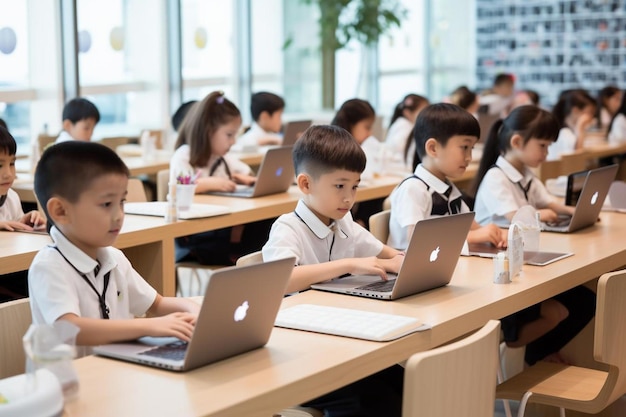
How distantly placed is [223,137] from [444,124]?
4.24 feet

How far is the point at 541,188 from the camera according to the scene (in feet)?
12.6

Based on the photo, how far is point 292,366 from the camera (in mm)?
1784

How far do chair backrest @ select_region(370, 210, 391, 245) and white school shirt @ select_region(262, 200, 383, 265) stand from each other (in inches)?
13.7

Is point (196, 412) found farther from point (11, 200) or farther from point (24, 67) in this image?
point (24, 67)

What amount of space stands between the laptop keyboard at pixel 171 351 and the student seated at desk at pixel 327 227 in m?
0.62

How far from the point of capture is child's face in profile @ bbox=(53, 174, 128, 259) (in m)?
1.99

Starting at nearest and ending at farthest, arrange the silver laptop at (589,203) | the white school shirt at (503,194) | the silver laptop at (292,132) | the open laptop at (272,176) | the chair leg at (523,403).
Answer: the chair leg at (523,403) < the silver laptop at (589,203) < the white school shirt at (503,194) < the open laptop at (272,176) < the silver laptop at (292,132)

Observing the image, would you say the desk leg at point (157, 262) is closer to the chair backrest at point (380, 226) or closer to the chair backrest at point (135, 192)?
the chair backrest at point (135, 192)

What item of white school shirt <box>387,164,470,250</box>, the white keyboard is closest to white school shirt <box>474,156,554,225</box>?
white school shirt <box>387,164,470,250</box>

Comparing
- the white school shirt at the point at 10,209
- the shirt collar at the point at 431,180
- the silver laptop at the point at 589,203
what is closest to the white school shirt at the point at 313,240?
the shirt collar at the point at 431,180

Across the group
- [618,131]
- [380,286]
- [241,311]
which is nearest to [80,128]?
[380,286]

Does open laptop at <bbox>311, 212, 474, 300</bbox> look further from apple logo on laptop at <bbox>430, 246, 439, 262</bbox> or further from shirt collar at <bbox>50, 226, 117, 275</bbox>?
shirt collar at <bbox>50, 226, 117, 275</bbox>

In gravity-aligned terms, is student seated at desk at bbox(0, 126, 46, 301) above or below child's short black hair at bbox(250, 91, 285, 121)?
below

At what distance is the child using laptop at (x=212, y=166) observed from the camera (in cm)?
408
